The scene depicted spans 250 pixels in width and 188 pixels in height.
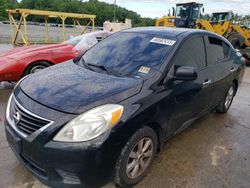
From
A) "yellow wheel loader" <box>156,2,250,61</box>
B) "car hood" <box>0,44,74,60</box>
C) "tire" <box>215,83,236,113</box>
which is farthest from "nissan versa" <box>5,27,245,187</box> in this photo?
"yellow wheel loader" <box>156,2,250,61</box>

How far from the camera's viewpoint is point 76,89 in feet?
7.98

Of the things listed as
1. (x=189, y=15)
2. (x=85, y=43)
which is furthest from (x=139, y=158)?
(x=189, y=15)

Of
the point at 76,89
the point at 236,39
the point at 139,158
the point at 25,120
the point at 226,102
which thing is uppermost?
the point at 76,89

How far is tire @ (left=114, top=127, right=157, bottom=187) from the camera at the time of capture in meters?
2.31

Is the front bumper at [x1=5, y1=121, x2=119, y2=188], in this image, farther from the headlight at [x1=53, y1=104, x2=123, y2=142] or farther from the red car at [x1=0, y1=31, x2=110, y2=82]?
the red car at [x1=0, y1=31, x2=110, y2=82]

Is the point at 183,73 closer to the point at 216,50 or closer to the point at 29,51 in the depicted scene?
the point at 216,50

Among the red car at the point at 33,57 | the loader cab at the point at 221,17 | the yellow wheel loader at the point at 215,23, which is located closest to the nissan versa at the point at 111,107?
the red car at the point at 33,57

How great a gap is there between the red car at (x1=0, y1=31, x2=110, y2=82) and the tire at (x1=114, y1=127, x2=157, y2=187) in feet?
10.9

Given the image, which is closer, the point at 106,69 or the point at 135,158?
the point at 135,158

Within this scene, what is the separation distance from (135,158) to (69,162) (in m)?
0.76

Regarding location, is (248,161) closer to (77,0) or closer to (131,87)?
(131,87)

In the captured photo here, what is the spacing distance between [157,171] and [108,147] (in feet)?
3.46

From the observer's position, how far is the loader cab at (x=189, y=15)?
15773 mm

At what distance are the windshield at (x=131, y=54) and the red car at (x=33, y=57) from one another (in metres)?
2.03
